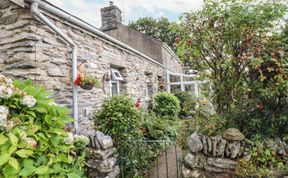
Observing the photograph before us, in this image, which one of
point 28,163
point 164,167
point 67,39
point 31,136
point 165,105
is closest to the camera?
point 28,163

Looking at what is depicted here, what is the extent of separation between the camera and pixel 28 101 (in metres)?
2.35

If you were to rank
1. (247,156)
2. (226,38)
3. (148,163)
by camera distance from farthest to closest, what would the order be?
(148,163)
(226,38)
(247,156)

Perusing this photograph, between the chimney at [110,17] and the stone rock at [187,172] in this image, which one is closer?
the stone rock at [187,172]

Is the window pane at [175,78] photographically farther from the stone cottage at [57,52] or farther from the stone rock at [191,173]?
the stone rock at [191,173]

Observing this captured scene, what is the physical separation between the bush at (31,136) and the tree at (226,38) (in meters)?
2.60

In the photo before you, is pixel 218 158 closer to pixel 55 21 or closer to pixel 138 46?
pixel 55 21

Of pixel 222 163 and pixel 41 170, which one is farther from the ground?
pixel 41 170

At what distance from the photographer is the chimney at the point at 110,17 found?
36.2 ft

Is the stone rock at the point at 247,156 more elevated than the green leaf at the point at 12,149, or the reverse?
the green leaf at the point at 12,149

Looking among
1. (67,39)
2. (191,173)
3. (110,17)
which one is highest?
(110,17)

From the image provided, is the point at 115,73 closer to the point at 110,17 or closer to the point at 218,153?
the point at 218,153

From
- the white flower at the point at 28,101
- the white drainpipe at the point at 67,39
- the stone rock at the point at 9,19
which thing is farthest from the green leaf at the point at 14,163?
the stone rock at the point at 9,19

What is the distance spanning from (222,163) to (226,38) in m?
2.08

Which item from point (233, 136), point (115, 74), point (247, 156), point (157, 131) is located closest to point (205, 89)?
point (233, 136)
